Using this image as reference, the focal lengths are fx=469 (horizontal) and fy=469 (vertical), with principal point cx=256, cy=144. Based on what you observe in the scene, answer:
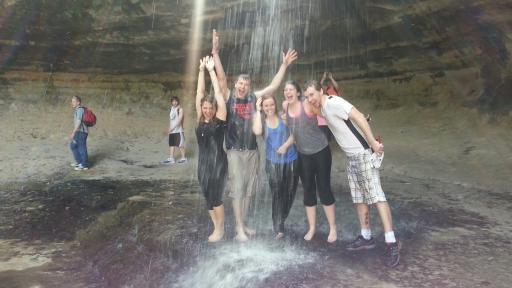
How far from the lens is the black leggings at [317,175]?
4367 millimetres

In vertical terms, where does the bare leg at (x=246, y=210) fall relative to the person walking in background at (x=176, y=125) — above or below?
below

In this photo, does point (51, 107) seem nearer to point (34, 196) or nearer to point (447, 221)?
point (34, 196)

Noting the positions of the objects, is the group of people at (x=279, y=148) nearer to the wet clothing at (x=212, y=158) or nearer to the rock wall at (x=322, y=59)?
the wet clothing at (x=212, y=158)

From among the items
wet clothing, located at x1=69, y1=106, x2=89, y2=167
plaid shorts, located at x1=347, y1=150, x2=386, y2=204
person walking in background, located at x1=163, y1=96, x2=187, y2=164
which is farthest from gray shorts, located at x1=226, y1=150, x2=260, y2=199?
wet clothing, located at x1=69, y1=106, x2=89, y2=167

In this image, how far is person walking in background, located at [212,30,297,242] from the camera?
4461 mm

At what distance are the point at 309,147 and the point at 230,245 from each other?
125 cm

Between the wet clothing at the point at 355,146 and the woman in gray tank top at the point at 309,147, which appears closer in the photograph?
the wet clothing at the point at 355,146

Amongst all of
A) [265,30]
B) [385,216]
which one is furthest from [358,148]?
[265,30]

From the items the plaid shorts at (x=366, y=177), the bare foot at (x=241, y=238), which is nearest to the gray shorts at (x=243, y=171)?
the bare foot at (x=241, y=238)

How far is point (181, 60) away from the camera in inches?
459

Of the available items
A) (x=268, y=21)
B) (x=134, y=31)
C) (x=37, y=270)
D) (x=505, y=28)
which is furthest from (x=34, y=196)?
(x=505, y=28)

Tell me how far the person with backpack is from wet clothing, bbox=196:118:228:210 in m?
5.01

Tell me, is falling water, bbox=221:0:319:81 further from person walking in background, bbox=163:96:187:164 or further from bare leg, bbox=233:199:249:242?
bare leg, bbox=233:199:249:242

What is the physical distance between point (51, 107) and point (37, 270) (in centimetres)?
824
